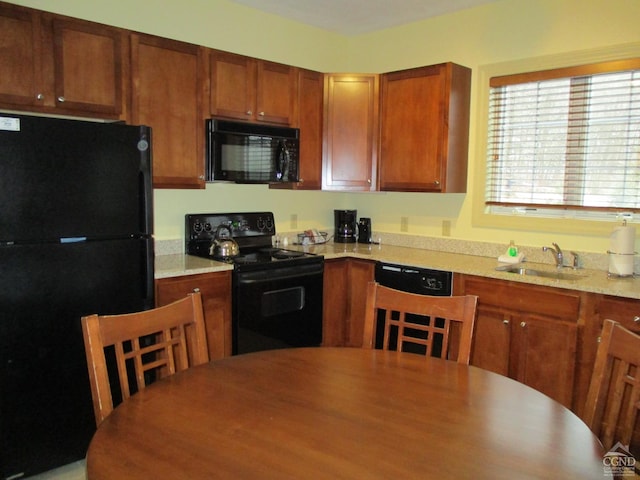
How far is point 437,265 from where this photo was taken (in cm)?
322

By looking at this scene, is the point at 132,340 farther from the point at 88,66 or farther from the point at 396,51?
the point at 396,51

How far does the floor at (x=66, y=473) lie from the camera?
2422 mm

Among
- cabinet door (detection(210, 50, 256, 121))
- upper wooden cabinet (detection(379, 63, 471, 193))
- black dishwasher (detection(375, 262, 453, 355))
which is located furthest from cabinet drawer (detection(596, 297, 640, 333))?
cabinet door (detection(210, 50, 256, 121))

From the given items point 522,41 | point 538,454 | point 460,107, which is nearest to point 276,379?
point 538,454

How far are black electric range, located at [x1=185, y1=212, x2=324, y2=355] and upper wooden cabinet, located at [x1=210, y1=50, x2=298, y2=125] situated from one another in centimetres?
73

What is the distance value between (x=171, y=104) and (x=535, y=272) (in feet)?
8.01

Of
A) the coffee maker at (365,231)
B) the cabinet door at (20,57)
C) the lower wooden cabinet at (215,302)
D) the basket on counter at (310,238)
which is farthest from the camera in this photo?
the coffee maker at (365,231)

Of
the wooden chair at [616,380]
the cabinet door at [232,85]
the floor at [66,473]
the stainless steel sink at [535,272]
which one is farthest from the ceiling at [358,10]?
the floor at [66,473]

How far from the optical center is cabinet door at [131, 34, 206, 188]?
292cm

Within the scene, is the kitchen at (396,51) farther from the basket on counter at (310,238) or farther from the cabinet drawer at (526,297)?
the cabinet drawer at (526,297)

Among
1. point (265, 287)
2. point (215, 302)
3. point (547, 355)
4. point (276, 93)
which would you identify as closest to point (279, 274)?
A: point (265, 287)

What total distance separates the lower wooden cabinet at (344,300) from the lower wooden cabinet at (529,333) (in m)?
0.83

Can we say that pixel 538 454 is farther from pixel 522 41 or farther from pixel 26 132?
pixel 522 41

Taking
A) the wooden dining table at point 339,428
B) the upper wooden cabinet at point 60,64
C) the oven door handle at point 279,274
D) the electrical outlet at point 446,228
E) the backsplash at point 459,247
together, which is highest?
the upper wooden cabinet at point 60,64
